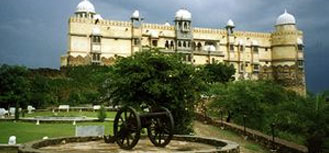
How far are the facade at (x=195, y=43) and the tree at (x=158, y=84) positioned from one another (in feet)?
95.3

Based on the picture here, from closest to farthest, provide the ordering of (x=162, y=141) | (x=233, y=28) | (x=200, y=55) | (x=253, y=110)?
1. (x=162, y=141)
2. (x=253, y=110)
3. (x=200, y=55)
4. (x=233, y=28)

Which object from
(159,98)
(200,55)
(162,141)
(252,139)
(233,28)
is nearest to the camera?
(162,141)

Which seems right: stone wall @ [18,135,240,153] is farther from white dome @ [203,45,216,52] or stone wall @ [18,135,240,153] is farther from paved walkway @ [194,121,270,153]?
white dome @ [203,45,216,52]

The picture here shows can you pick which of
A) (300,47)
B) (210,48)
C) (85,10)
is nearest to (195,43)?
(210,48)

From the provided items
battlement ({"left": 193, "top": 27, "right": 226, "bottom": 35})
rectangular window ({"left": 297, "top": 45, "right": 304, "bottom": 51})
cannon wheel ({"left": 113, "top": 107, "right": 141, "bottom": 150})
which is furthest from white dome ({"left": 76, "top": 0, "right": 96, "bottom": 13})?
cannon wheel ({"left": 113, "top": 107, "right": 141, "bottom": 150})

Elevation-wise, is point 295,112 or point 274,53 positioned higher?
point 274,53

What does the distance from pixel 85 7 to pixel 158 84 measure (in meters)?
41.6

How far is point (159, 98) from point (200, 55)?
43.4 meters

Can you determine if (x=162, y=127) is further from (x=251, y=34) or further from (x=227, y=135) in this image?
(x=251, y=34)

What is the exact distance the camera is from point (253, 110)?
2855 centimetres

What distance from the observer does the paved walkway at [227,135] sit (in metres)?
19.1

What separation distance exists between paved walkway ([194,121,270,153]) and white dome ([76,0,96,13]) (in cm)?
3364

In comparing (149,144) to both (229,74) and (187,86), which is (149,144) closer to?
(187,86)

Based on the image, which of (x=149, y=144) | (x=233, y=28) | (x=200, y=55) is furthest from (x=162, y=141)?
(x=233, y=28)
